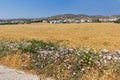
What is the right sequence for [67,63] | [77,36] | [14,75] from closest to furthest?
[14,75] < [67,63] < [77,36]

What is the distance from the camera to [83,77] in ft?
36.4

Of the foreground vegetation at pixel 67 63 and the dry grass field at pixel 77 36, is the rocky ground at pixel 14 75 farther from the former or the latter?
the dry grass field at pixel 77 36

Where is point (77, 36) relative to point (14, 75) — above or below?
below

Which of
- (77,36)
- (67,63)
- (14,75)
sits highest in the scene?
(67,63)

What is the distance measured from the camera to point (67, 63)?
12180mm

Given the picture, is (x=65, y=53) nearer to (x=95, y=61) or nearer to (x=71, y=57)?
(x=71, y=57)

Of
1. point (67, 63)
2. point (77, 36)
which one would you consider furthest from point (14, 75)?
point (77, 36)

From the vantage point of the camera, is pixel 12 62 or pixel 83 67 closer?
pixel 83 67

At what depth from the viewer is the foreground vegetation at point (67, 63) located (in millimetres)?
11125

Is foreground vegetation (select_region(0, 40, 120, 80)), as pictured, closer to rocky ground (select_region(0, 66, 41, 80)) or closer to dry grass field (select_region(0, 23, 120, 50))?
rocky ground (select_region(0, 66, 41, 80))

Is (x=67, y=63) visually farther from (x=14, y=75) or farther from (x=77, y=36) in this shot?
(x=77, y=36)

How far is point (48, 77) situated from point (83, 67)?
1257mm

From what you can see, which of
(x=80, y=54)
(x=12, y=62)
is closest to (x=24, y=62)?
(x=12, y=62)

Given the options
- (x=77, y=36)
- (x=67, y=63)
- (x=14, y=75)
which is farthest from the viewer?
(x=77, y=36)
